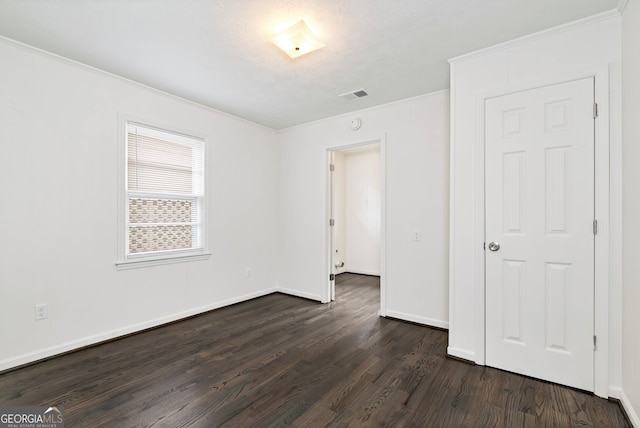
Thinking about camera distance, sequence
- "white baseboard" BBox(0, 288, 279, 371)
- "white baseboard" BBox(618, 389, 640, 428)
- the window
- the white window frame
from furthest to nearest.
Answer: the window, the white window frame, "white baseboard" BBox(0, 288, 279, 371), "white baseboard" BBox(618, 389, 640, 428)

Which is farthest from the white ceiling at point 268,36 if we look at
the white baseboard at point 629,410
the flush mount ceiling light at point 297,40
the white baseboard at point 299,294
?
the white baseboard at point 299,294

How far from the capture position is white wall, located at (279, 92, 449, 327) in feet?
10.9

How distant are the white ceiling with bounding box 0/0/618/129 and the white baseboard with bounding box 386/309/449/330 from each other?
2568 mm

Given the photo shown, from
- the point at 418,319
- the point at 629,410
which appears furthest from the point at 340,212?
the point at 629,410

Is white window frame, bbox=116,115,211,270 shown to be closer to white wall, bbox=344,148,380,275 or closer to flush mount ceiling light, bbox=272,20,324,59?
flush mount ceiling light, bbox=272,20,324,59

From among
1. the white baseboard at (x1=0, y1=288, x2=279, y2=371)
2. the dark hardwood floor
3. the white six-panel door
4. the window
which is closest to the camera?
the dark hardwood floor

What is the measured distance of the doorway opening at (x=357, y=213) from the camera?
6.17m

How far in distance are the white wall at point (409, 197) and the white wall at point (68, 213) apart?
68.7 inches

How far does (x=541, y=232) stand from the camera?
7.39 feet

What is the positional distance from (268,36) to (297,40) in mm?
265

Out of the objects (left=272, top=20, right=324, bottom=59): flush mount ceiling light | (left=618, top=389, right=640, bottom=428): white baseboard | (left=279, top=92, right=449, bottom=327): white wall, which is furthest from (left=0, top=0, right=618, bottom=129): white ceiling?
(left=618, top=389, right=640, bottom=428): white baseboard

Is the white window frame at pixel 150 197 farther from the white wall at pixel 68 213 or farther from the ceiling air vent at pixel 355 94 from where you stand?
A: the ceiling air vent at pixel 355 94

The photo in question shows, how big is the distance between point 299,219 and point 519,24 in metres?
3.34

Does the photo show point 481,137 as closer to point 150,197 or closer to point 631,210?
point 631,210
